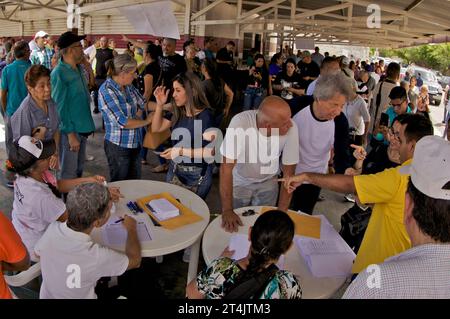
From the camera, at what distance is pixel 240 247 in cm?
178

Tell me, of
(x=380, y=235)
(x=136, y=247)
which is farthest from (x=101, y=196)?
(x=380, y=235)

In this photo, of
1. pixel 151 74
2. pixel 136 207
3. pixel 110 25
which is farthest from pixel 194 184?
pixel 110 25

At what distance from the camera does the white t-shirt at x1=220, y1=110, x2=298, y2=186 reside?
7.52 feet

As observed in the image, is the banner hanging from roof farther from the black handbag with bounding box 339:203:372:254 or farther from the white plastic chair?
the white plastic chair

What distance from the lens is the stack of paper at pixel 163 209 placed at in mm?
2115

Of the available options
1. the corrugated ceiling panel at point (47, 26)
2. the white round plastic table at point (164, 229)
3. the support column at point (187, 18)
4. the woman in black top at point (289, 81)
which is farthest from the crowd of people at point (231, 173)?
the corrugated ceiling panel at point (47, 26)

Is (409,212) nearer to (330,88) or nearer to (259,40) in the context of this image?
(330,88)

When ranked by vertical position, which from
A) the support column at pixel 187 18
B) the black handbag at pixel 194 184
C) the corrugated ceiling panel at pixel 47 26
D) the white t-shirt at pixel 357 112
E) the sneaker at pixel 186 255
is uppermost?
the corrugated ceiling panel at pixel 47 26

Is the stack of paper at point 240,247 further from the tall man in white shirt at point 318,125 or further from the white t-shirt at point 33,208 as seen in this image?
the tall man in white shirt at point 318,125

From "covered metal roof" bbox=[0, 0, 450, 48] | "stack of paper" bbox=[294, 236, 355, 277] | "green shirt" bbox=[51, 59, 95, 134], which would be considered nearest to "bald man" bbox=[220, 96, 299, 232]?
"stack of paper" bbox=[294, 236, 355, 277]

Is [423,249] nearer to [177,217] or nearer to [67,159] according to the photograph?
[177,217]

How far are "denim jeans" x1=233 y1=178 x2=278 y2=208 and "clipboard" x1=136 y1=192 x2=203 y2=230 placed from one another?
1.51ft

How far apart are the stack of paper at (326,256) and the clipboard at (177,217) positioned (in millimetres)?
639

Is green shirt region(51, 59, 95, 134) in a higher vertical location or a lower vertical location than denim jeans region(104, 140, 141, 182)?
higher
